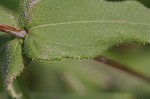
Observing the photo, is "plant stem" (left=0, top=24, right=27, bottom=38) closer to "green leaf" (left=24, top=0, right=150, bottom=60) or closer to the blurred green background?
"green leaf" (left=24, top=0, right=150, bottom=60)

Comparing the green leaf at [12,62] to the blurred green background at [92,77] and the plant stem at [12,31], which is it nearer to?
the plant stem at [12,31]

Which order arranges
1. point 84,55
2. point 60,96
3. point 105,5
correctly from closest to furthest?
point 84,55 → point 105,5 → point 60,96

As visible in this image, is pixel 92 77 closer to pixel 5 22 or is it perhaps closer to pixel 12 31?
pixel 5 22

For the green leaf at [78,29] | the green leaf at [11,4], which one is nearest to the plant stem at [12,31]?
the green leaf at [78,29]

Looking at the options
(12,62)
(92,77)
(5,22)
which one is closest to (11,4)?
(92,77)

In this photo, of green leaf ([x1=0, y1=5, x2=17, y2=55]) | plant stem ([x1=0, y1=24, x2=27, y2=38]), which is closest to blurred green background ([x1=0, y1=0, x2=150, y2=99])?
green leaf ([x1=0, y1=5, x2=17, y2=55])

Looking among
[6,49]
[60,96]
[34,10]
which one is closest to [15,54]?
[6,49]

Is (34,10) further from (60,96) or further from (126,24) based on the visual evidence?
(60,96)
